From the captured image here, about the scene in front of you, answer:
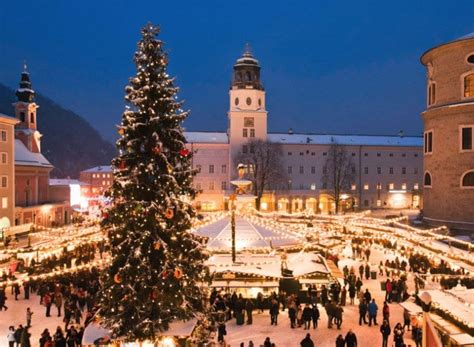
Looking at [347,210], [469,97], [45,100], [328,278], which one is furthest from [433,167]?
[45,100]

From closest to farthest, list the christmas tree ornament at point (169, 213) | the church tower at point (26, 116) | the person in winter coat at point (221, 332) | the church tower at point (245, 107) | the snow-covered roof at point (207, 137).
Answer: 1. the christmas tree ornament at point (169, 213)
2. the person in winter coat at point (221, 332)
3. the church tower at point (26, 116)
4. the church tower at point (245, 107)
5. the snow-covered roof at point (207, 137)

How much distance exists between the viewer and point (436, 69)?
36.9 meters

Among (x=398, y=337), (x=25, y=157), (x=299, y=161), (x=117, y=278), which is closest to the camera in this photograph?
(x=117, y=278)

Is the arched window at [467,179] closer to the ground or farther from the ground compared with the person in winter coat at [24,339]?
farther from the ground

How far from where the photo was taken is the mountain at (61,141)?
159 metres

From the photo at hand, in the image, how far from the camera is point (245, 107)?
216 ft

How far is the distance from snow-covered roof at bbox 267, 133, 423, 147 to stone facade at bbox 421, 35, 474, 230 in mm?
33192

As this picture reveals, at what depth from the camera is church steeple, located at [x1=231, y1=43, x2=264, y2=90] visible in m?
64.8

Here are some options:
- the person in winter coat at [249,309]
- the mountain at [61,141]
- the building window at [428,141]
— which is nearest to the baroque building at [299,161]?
the building window at [428,141]

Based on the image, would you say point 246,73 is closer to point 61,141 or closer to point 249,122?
point 249,122

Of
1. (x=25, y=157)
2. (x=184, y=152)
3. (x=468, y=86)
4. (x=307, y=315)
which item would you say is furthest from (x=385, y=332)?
(x=25, y=157)

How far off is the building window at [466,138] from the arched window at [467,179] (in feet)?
5.80

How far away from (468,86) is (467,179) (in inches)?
270

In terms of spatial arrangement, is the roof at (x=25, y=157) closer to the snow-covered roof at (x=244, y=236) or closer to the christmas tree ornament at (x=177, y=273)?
the snow-covered roof at (x=244, y=236)
